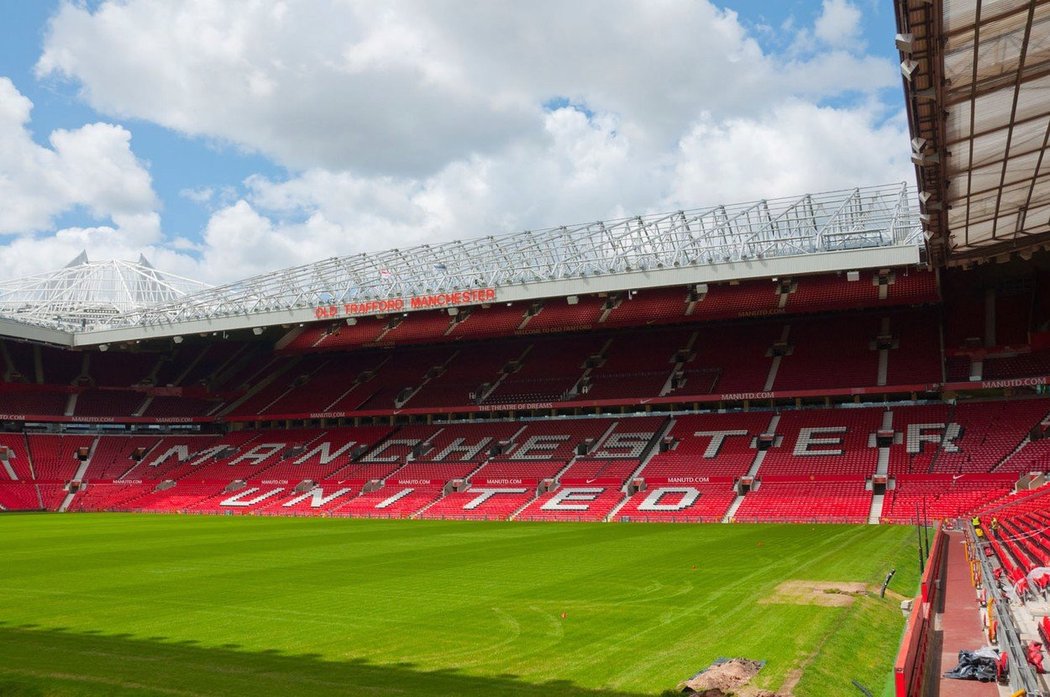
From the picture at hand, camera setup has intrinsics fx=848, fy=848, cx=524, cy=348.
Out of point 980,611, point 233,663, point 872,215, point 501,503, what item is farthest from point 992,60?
point 501,503

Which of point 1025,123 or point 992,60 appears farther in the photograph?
point 1025,123

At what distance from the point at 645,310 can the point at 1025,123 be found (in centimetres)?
3685

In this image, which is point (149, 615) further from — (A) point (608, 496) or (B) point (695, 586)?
(A) point (608, 496)

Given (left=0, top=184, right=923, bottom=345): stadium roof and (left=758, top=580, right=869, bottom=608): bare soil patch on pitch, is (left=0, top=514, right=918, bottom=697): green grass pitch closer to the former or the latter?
(left=758, top=580, right=869, bottom=608): bare soil patch on pitch

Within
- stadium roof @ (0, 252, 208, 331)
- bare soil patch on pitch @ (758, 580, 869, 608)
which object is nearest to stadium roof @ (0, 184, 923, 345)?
stadium roof @ (0, 252, 208, 331)

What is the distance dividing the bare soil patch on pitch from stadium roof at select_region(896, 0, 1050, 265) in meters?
10.1

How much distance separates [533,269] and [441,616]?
92.0 feet

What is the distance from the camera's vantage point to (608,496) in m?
43.9

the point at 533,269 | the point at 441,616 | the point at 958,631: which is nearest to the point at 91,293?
the point at 533,269

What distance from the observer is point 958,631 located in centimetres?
1415

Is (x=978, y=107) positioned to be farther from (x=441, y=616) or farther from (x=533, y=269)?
(x=533, y=269)

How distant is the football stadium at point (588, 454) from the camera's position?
13609mm

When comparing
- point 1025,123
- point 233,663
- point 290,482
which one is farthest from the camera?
point 290,482

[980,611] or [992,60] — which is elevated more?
[992,60]
